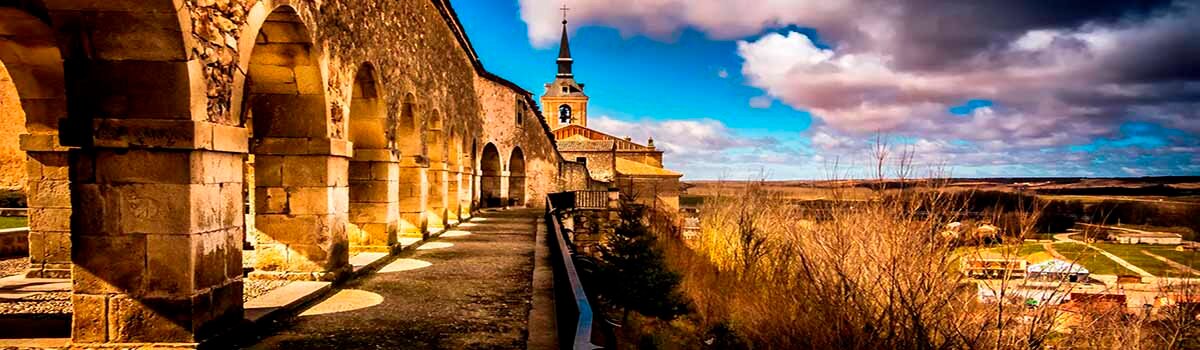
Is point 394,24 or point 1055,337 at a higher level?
point 394,24

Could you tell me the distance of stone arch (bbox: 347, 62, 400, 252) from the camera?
26.0 ft

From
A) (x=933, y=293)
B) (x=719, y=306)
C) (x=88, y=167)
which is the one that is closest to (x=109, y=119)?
(x=88, y=167)

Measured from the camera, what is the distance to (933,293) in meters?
5.25

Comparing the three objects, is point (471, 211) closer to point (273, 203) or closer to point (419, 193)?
point (419, 193)

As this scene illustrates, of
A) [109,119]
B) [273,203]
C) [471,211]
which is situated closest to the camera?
[109,119]

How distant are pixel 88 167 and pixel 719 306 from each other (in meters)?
9.72

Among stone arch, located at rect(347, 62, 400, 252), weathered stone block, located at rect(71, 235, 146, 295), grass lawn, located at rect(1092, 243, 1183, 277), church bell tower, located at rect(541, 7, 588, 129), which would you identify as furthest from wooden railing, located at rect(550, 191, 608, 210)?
church bell tower, located at rect(541, 7, 588, 129)

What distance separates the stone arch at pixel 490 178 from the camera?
72.1 feet

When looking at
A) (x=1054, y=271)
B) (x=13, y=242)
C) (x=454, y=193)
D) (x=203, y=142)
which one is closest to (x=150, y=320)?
(x=203, y=142)

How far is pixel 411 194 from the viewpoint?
33.4 feet

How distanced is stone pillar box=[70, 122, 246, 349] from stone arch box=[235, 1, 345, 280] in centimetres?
202

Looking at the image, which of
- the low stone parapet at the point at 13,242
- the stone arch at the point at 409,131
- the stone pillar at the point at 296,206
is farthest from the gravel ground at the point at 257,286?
the low stone parapet at the point at 13,242

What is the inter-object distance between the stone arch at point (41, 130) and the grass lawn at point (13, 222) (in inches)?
196

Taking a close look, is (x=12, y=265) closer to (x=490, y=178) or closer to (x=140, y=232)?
(x=140, y=232)
